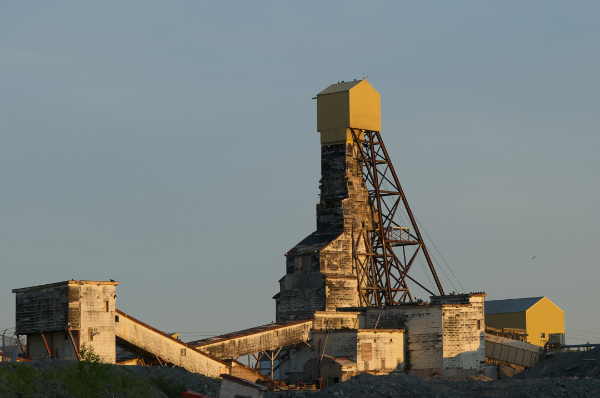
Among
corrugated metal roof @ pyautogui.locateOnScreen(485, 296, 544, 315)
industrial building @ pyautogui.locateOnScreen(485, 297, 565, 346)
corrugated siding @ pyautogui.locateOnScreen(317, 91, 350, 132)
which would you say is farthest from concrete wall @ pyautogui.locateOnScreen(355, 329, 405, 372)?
corrugated metal roof @ pyautogui.locateOnScreen(485, 296, 544, 315)

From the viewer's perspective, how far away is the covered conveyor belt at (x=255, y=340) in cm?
5309

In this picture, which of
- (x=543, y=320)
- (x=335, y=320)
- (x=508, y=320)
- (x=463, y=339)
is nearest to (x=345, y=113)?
(x=335, y=320)

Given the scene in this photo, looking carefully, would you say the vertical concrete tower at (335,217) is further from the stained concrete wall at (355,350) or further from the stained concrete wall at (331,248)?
the stained concrete wall at (355,350)

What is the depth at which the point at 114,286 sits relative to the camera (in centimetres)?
4703

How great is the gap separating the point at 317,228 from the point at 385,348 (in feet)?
49.9

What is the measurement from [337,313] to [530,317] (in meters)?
31.3

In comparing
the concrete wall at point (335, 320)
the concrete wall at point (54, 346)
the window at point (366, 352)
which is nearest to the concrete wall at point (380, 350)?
the window at point (366, 352)

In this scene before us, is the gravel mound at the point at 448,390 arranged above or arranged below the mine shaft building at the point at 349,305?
below

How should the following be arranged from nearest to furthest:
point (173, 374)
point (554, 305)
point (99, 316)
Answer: point (173, 374) < point (99, 316) < point (554, 305)

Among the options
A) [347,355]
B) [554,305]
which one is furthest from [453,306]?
[554,305]

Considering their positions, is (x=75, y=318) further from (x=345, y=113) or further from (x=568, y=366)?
(x=568, y=366)

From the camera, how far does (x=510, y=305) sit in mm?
88500

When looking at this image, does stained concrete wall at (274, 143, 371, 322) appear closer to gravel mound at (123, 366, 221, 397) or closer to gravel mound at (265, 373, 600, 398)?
gravel mound at (265, 373, 600, 398)

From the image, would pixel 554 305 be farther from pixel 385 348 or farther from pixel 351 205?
pixel 385 348
